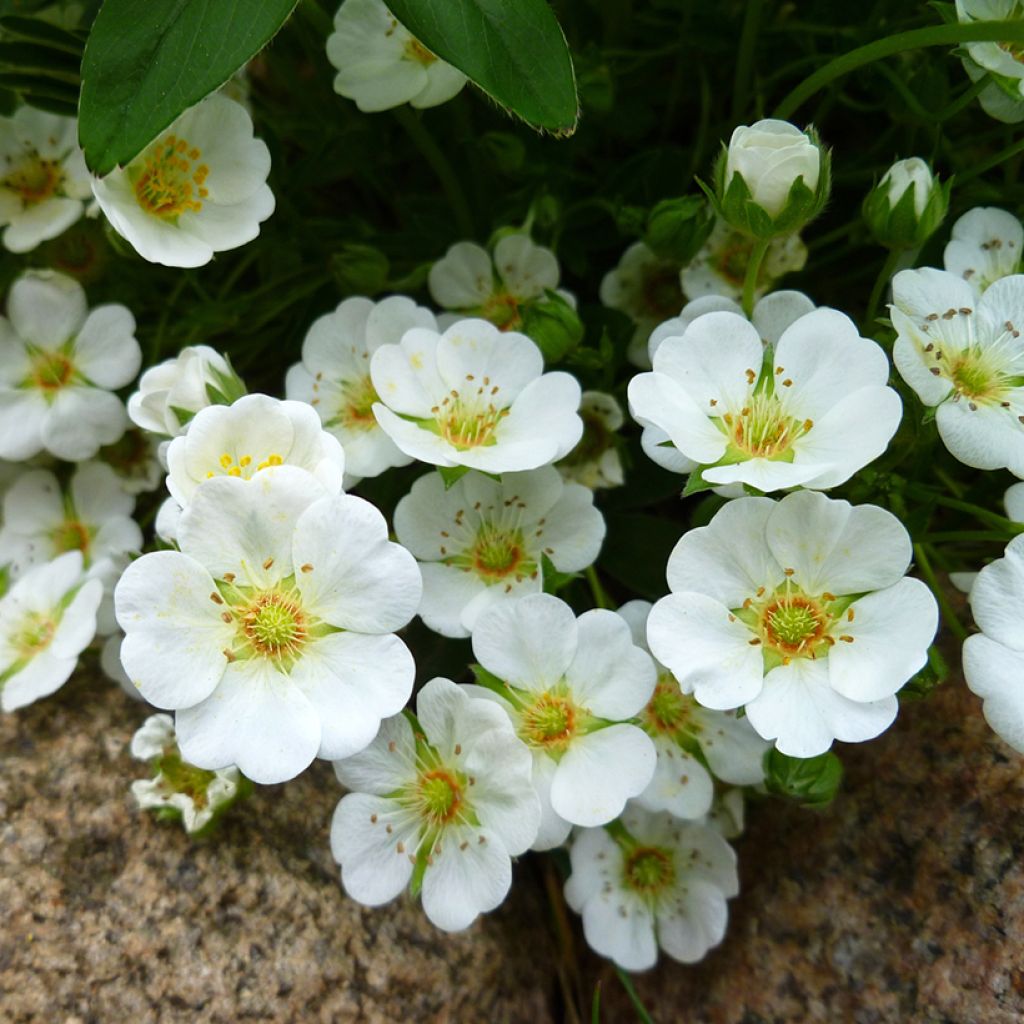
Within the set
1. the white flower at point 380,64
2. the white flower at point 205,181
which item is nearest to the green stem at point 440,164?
the white flower at point 380,64

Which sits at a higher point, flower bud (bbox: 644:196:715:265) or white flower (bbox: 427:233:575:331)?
flower bud (bbox: 644:196:715:265)

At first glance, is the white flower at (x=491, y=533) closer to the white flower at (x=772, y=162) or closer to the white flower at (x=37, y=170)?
the white flower at (x=772, y=162)

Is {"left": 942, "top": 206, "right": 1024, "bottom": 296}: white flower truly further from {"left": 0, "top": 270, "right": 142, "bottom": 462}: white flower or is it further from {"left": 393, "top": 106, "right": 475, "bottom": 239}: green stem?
{"left": 0, "top": 270, "right": 142, "bottom": 462}: white flower

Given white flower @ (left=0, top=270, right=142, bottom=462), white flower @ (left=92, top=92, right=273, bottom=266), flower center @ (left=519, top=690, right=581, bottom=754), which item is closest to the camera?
flower center @ (left=519, top=690, right=581, bottom=754)

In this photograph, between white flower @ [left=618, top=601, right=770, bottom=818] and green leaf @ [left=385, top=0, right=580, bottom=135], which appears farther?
white flower @ [left=618, top=601, right=770, bottom=818]

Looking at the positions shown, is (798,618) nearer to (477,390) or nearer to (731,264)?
(477,390)

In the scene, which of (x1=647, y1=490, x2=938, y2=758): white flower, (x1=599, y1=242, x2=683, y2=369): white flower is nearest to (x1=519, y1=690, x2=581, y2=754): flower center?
(x1=647, y1=490, x2=938, y2=758): white flower

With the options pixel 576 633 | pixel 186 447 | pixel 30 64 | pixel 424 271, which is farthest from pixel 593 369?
pixel 30 64
